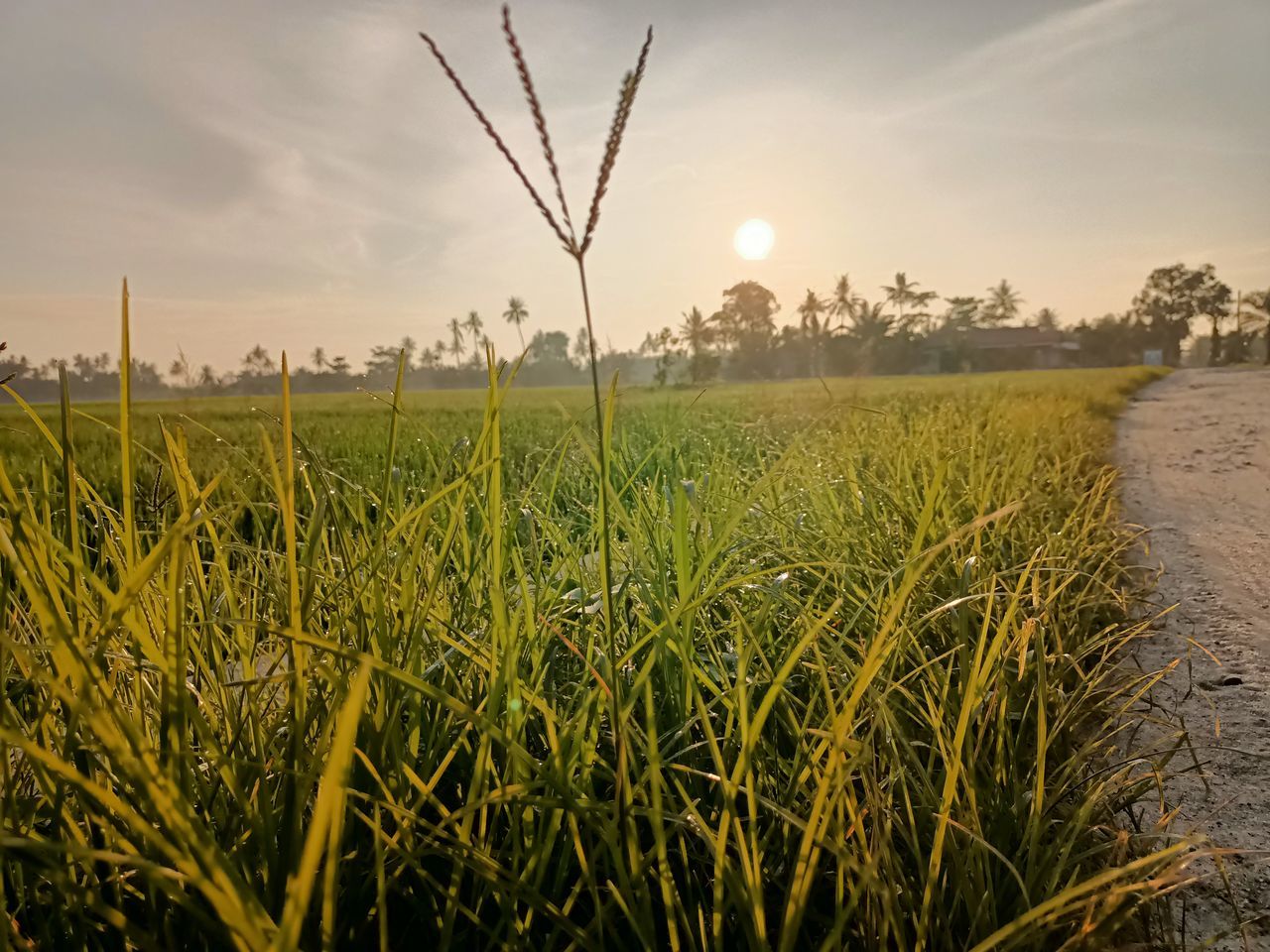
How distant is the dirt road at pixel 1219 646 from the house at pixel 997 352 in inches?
2231

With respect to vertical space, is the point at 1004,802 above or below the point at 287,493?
below

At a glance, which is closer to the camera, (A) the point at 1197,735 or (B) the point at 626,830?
(B) the point at 626,830

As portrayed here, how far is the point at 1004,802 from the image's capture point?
103 cm

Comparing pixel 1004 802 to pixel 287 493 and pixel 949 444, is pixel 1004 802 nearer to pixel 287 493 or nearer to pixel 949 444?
pixel 287 493

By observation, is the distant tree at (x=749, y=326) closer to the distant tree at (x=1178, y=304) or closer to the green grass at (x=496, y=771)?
the distant tree at (x=1178, y=304)

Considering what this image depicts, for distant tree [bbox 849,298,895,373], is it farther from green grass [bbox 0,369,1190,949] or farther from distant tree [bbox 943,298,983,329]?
green grass [bbox 0,369,1190,949]

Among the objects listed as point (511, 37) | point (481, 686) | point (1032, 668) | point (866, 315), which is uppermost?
point (866, 315)

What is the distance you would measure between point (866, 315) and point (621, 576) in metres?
69.2

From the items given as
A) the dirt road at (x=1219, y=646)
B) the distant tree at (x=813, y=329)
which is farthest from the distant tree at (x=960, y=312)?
the dirt road at (x=1219, y=646)

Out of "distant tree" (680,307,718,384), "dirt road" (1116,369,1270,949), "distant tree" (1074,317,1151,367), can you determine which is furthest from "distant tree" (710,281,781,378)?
"dirt road" (1116,369,1270,949)

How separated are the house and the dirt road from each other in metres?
56.7

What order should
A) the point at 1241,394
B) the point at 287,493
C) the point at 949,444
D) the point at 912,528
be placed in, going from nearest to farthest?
the point at 287,493, the point at 912,528, the point at 949,444, the point at 1241,394

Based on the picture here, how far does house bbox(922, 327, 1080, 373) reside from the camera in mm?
57656

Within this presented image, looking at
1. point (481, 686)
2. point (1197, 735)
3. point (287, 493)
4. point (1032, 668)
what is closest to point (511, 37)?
point (287, 493)
